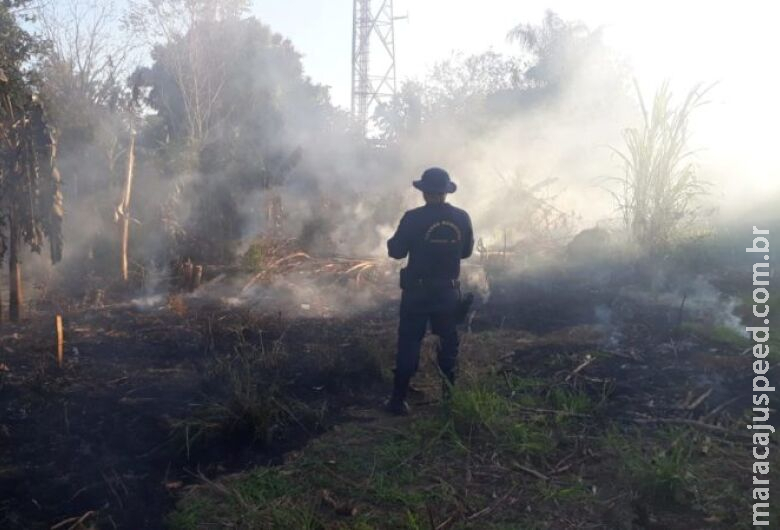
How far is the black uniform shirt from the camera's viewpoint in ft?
15.9

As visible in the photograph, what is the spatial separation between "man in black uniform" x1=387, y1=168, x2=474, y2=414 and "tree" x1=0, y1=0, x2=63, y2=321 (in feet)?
14.7

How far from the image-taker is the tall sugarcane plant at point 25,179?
6.87 metres

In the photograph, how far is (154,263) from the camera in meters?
9.70

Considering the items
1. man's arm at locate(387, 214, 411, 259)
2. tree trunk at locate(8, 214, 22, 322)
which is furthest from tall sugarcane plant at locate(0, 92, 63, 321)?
man's arm at locate(387, 214, 411, 259)

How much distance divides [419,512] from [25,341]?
16.0 ft

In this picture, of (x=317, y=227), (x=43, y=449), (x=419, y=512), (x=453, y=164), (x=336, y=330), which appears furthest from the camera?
(x=453, y=164)

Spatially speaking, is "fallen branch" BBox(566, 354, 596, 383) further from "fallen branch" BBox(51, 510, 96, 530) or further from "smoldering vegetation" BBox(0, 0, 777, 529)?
"fallen branch" BBox(51, 510, 96, 530)

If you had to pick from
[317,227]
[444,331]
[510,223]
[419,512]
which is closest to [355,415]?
[444,331]

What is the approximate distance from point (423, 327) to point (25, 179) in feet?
16.2

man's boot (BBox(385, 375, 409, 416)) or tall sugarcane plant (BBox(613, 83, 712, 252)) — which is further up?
tall sugarcane plant (BBox(613, 83, 712, 252))

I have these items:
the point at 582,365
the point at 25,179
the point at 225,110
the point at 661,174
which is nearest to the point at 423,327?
the point at 582,365

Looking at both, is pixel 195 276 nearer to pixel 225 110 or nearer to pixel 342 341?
pixel 342 341

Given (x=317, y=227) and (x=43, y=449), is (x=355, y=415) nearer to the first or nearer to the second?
(x=43, y=449)

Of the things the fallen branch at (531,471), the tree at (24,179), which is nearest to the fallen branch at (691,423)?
the fallen branch at (531,471)
